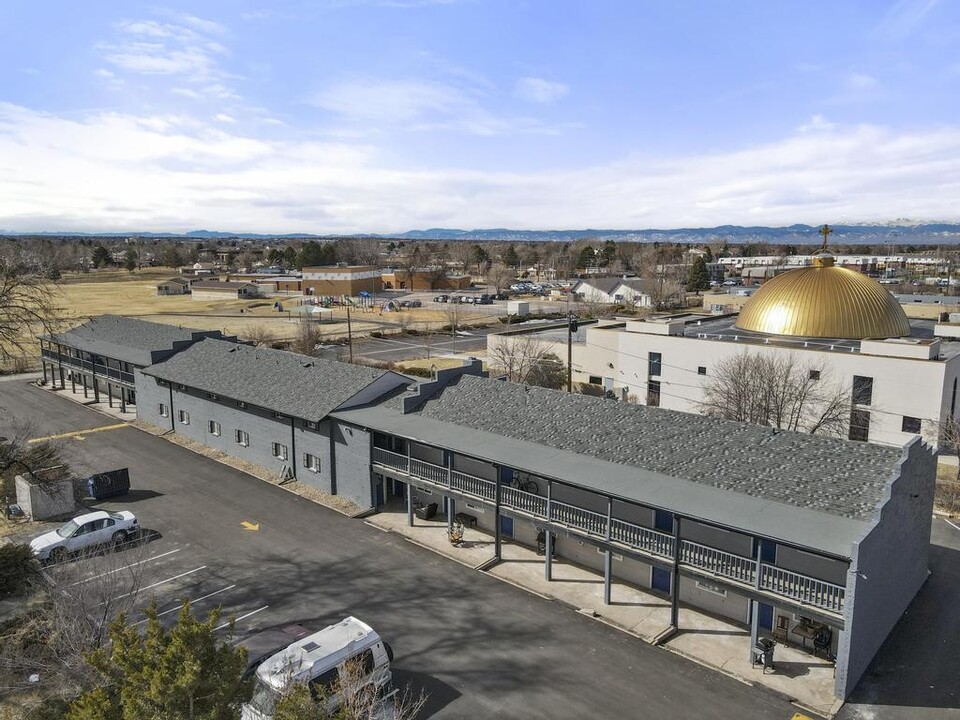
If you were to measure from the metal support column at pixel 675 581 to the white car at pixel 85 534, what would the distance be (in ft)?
73.3

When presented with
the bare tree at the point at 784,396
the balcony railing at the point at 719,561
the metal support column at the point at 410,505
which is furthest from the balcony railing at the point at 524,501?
the bare tree at the point at 784,396

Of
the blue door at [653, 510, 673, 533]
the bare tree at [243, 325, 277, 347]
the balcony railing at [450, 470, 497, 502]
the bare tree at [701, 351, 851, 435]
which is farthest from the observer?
the bare tree at [243, 325, 277, 347]

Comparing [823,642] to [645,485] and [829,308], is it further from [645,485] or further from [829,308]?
[829,308]

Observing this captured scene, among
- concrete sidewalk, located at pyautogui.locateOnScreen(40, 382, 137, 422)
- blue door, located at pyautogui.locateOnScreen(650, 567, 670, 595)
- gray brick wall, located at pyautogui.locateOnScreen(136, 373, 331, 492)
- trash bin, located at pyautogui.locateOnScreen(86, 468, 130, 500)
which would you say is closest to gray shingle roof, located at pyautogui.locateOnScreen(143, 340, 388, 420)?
gray brick wall, located at pyautogui.locateOnScreen(136, 373, 331, 492)

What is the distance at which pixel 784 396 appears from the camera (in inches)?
1535

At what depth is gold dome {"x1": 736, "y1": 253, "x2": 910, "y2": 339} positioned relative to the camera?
45312 millimetres

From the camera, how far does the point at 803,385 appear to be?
39.7 meters

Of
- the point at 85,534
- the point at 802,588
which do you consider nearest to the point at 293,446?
the point at 85,534

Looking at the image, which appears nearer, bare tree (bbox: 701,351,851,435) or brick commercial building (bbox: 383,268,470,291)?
bare tree (bbox: 701,351,851,435)

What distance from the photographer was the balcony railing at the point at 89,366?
48.5 metres

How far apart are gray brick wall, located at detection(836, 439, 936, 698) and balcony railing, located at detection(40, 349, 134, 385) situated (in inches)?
1845

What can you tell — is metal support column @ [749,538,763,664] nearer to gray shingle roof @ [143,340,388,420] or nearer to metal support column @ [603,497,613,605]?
metal support column @ [603,497,613,605]

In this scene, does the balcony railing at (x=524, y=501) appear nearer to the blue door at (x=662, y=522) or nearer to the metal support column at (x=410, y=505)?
the blue door at (x=662, y=522)

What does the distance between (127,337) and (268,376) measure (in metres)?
22.2
